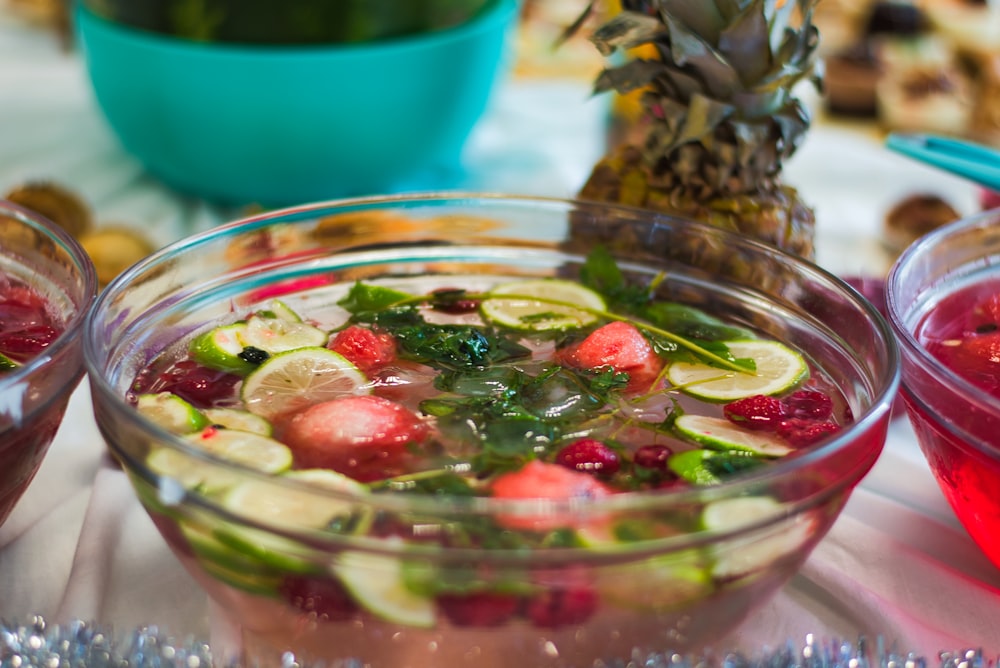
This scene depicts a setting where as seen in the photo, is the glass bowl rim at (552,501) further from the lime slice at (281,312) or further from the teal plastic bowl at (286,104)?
the teal plastic bowl at (286,104)

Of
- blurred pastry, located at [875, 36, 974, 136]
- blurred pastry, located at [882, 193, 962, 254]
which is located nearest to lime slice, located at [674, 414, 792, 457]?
blurred pastry, located at [882, 193, 962, 254]

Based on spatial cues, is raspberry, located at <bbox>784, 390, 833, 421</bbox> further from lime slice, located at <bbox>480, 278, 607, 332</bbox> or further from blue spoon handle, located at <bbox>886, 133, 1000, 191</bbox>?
blue spoon handle, located at <bbox>886, 133, 1000, 191</bbox>

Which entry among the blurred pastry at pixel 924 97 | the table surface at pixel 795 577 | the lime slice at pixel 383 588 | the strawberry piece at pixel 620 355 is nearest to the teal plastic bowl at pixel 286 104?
the table surface at pixel 795 577

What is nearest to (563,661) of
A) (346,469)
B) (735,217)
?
(346,469)

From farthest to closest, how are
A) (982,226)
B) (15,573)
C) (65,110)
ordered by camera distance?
(65,110)
(982,226)
(15,573)

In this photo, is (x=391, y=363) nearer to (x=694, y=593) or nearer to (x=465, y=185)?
(x=694, y=593)

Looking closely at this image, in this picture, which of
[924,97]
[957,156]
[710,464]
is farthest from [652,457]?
[924,97]

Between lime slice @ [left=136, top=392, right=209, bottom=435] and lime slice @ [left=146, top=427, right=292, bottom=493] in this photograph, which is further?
lime slice @ [left=136, top=392, right=209, bottom=435]
